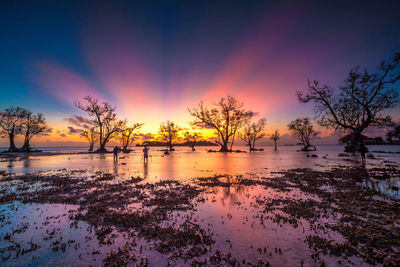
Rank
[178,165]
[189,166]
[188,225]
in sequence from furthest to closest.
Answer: [178,165] < [189,166] < [188,225]

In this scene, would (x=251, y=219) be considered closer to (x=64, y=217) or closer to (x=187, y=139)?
(x=64, y=217)

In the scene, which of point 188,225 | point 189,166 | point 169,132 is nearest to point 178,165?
point 189,166

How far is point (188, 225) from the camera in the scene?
537 centimetres

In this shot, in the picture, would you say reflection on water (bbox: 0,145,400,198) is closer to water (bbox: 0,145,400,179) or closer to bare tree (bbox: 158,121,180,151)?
water (bbox: 0,145,400,179)

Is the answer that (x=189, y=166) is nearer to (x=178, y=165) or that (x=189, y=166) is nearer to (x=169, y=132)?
(x=178, y=165)

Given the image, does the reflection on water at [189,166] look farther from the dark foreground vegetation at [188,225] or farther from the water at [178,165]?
the dark foreground vegetation at [188,225]

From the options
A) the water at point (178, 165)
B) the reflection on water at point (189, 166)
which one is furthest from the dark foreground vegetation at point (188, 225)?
the water at point (178, 165)

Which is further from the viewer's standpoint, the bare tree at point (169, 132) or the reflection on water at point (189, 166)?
the bare tree at point (169, 132)

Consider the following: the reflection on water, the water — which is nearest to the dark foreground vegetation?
the reflection on water

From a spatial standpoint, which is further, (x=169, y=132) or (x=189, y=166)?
(x=169, y=132)

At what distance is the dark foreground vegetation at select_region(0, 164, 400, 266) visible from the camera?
3.79 m

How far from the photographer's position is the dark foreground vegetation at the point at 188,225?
379cm

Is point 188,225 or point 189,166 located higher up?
point 188,225

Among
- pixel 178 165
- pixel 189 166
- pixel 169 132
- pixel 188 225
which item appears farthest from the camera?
pixel 169 132
